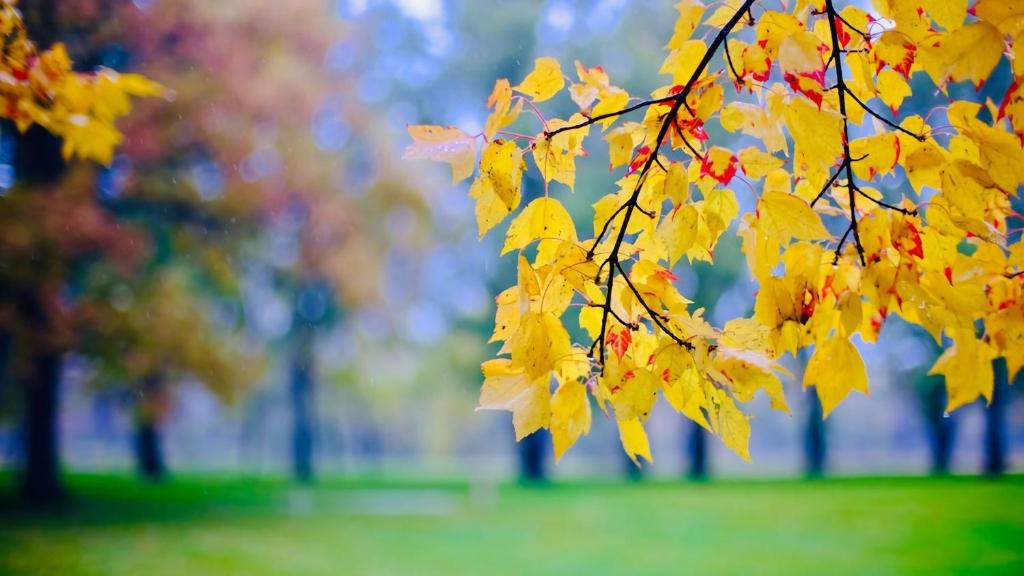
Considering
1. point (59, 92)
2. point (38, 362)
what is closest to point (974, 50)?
point (59, 92)

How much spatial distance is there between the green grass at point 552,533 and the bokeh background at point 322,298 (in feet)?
0.19

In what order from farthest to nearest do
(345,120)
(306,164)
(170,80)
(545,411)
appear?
1. (345,120)
2. (306,164)
3. (170,80)
4. (545,411)

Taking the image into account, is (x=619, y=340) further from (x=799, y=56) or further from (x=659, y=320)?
(x=799, y=56)

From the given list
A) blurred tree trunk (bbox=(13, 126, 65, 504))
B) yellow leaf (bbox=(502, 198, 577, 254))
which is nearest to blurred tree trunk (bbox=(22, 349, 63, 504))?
blurred tree trunk (bbox=(13, 126, 65, 504))

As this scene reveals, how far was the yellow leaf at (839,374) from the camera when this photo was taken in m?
1.17

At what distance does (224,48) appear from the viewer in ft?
33.7

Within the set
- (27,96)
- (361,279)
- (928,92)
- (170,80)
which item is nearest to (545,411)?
(27,96)

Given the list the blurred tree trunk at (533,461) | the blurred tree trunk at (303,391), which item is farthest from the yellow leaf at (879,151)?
the blurred tree trunk at (533,461)

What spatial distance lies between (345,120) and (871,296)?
40.5 ft

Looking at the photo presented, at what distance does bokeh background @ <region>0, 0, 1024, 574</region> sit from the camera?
740 centimetres

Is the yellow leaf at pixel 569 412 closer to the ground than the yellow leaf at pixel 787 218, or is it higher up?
closer to the ground

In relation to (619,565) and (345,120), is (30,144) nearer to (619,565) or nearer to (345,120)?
(345,120)

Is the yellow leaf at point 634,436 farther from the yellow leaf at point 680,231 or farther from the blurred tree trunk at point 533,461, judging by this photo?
the blurred tree trunk at point 533,461

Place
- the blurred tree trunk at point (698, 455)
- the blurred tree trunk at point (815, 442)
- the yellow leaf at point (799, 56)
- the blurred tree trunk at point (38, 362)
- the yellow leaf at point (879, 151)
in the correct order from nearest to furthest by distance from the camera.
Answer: the yellow leaf at point (799, 56) < the yellow leaf at point (879, 151) < the blurred tree trunk at point (38, 362) < the blurred tree trunk at point (815, 442) < the blurred tree trunk at point (698, 455)
